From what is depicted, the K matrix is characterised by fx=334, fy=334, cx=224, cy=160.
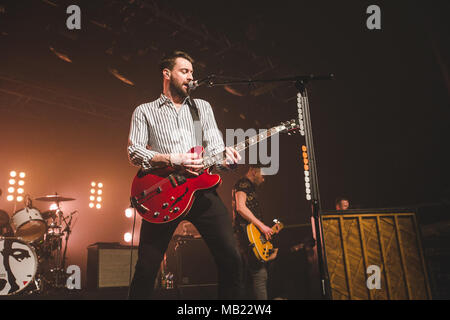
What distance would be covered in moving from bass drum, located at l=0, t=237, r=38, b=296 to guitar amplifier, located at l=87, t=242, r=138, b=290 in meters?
1.25

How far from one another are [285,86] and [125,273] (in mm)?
5900

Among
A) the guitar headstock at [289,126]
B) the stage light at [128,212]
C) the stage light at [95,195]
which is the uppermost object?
the stage light at [95,195]

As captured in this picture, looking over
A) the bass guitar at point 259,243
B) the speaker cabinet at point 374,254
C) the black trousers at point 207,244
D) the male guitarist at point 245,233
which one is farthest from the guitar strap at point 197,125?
the speaker cabinet at point 374,254

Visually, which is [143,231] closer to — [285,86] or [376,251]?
[376,251]

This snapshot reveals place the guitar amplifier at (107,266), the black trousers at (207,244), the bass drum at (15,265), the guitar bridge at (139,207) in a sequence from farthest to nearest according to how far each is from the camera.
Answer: the guitar amplifier at (107,266) < the bass drum at (15,265) < the guitar bridge at (139,207) < the black trousers at (207,244)

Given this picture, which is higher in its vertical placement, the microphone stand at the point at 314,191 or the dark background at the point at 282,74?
the dark background at the point at 282,74

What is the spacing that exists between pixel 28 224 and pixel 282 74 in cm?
656

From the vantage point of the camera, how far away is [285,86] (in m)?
8.67

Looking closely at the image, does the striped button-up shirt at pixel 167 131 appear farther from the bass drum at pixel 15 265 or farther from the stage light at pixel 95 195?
→ the stage light at pixel 95 195

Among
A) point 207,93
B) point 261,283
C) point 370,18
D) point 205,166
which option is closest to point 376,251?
point 261,283

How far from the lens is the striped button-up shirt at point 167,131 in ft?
8.64

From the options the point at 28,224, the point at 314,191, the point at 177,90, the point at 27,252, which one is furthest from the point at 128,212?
the point at 314,191

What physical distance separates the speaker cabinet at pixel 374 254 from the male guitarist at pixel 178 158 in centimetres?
224

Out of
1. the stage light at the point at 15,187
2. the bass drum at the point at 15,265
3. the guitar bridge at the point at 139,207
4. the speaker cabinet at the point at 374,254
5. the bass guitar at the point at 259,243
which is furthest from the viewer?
the stage light at the point at 15,187
